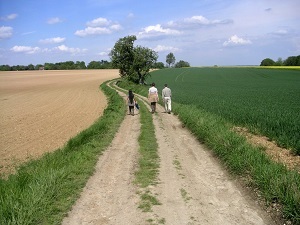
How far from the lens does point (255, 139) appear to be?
38.0 ft

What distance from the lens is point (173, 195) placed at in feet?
21.2

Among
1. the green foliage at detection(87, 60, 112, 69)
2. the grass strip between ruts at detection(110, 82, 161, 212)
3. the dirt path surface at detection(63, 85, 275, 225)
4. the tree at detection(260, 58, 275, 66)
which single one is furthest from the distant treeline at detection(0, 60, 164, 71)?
the dirt path surface at detection(63, 85, 275, 225)

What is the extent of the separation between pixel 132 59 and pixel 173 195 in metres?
49.0

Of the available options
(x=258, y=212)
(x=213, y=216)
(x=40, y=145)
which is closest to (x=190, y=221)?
(x=213, y=216)

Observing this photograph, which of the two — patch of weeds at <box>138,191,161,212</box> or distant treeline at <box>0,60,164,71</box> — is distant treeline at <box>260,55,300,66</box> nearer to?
distant treeline at <box>0,60,164,71</box>

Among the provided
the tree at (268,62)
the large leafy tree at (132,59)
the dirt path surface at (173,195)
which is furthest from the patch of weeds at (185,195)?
the tree at (268,62)

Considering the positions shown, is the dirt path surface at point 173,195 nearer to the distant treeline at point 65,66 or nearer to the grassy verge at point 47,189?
the grassy verge at point 47,189

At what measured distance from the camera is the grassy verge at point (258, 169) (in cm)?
562

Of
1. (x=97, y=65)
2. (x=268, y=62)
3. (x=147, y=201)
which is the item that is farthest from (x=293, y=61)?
(x=147, y=201)

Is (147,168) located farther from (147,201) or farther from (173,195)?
(147,201)

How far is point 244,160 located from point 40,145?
29.8 ft

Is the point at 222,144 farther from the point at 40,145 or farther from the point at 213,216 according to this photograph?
the point at 40,145

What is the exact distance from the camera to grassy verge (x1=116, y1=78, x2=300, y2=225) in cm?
562

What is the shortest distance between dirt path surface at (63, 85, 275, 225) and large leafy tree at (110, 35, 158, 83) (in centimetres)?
4275
